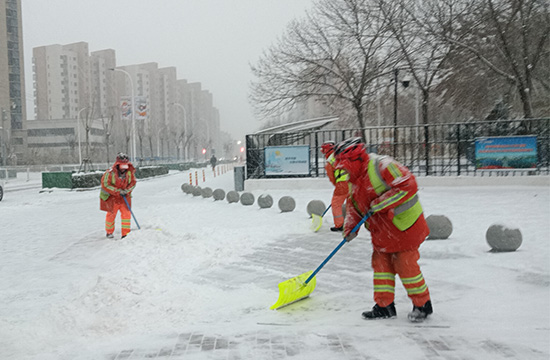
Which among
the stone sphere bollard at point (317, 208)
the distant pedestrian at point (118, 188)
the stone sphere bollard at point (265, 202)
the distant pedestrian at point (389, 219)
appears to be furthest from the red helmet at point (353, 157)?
the stone sphere bollard at point (265, 202)

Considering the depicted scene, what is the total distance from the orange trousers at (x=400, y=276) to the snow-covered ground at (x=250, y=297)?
0.25m

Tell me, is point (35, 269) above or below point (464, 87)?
below

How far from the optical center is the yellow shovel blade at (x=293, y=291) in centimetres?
483

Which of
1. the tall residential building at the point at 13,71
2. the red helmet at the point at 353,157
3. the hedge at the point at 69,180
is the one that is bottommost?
the hedge at the point at 69,180

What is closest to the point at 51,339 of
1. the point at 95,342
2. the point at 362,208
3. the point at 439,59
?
the point at 95,342

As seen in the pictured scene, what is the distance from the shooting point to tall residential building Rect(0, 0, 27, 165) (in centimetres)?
7194

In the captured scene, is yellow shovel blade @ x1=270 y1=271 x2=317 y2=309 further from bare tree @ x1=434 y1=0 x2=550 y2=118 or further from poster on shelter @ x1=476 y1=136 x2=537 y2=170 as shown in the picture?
bare tree @ x1=434 y1=0 x2=550 y2=118

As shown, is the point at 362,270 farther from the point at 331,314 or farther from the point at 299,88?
the point at 299,88

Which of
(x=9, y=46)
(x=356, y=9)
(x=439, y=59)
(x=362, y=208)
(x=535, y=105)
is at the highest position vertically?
(x=9, y=46)

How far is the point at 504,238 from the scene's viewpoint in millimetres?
6914

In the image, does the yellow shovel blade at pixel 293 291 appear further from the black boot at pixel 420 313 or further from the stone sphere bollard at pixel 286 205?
the stone sphere bollard at pixel 286 205

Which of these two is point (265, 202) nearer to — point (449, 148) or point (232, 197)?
point (232, 197)

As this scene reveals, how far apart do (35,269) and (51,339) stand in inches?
134

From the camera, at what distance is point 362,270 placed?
21.1 ft
